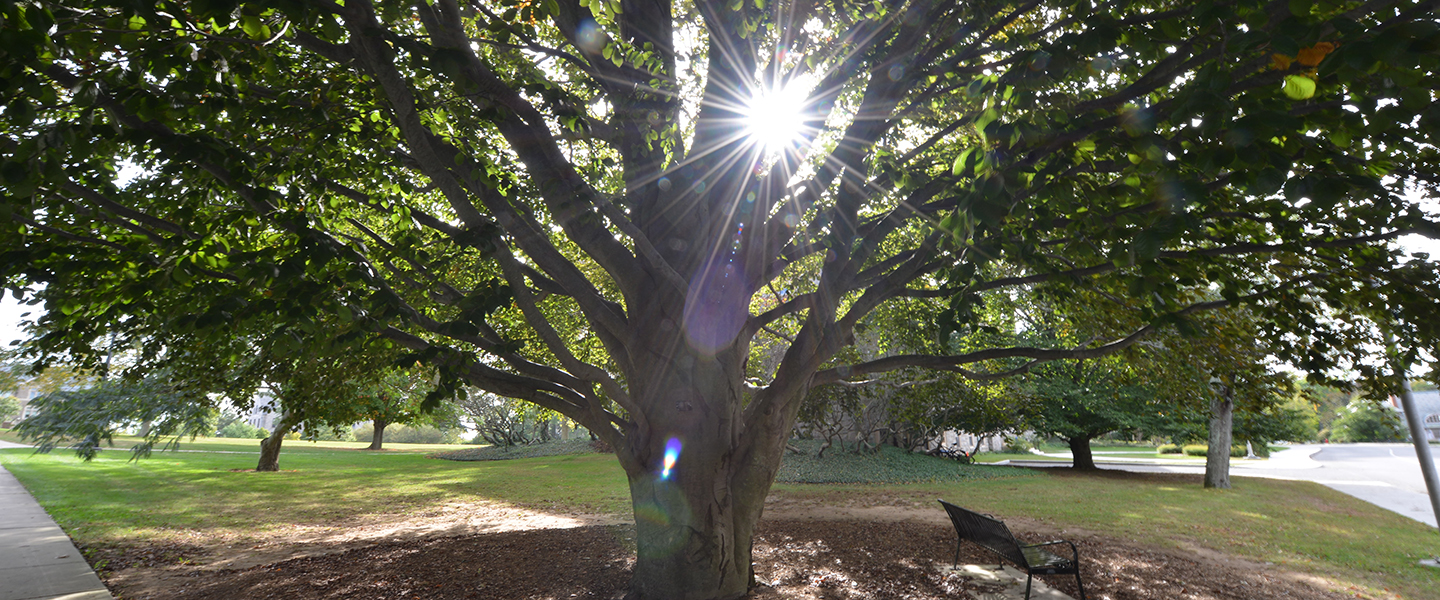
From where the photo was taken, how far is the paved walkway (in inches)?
238

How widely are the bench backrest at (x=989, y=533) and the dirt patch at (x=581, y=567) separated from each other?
47cm

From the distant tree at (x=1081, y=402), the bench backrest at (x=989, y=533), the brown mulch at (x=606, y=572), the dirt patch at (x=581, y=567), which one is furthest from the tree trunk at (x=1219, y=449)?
the bench backrest at (x=989, y=533)

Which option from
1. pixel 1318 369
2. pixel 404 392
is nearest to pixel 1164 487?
pixel 1318 369

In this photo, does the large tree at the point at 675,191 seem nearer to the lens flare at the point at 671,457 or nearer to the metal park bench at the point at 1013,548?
the lens flare at the point at 671,457

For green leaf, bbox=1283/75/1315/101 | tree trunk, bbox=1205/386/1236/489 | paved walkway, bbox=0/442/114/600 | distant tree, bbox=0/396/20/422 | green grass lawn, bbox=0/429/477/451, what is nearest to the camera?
green leaf, bbox=1283/75/1315/101

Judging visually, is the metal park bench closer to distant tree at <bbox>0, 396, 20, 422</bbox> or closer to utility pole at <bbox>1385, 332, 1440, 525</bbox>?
utility pole at <bbox>1385, 332, 1440, 525</bbox>

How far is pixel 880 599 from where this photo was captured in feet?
18.9

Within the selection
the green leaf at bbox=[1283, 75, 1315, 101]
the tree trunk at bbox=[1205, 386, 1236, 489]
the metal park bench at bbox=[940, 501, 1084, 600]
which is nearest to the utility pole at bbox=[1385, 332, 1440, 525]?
the metal park bench at bbox=[940, 501, 1084, 600]

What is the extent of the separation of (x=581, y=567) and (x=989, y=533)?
180 inches

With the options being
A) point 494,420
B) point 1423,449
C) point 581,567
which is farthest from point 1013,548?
point 494,420

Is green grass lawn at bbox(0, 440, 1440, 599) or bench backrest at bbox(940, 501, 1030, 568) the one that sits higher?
bench backrest at bbox(940, 501, 1030, 568)

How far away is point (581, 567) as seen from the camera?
695 centimetres

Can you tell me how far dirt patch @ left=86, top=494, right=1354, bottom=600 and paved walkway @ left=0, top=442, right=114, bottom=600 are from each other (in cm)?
29

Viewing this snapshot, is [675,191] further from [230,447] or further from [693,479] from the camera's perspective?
[230,447]
